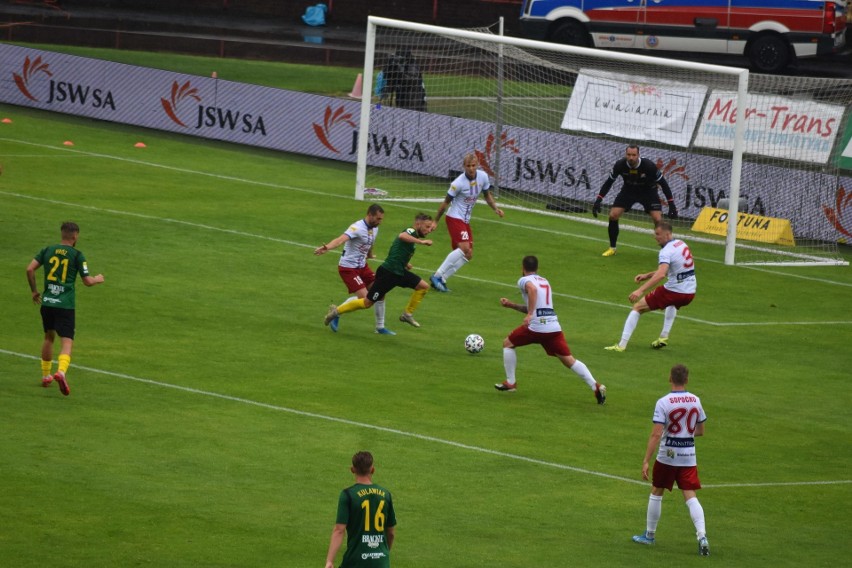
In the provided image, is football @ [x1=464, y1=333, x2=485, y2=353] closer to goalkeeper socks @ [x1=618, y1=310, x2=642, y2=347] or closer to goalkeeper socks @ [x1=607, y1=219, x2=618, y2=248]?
goalkeeper socks @ [x1=618, y1=310, x2=642, y2=347]

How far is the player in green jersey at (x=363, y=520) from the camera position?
9.80 metres

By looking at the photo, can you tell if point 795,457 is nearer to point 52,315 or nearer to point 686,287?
point 686,287

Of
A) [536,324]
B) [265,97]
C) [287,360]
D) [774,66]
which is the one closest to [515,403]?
[536,324]

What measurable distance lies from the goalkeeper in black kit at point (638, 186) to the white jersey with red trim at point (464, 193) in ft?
10.2

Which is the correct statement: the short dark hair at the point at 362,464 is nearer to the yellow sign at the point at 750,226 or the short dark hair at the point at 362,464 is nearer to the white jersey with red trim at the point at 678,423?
the white jersey with red trim at the point at 678,423

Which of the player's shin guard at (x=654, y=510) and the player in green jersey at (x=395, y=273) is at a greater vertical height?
the player in green jersey at (x=395, y=273)

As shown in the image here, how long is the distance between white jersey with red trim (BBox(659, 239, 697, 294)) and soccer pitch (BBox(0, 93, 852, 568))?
1.06 metres

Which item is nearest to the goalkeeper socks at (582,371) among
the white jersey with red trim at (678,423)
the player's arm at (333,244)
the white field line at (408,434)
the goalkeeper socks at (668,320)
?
the white field line at (408,434)

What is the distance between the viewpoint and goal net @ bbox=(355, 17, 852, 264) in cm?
2855

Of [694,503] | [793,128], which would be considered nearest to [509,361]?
[694,503]

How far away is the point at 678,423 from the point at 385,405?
490 cm

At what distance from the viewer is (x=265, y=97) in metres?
35.6

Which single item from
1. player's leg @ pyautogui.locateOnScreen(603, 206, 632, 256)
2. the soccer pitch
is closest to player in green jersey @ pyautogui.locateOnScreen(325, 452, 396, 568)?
the soccer pitch

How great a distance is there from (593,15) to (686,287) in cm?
2563
